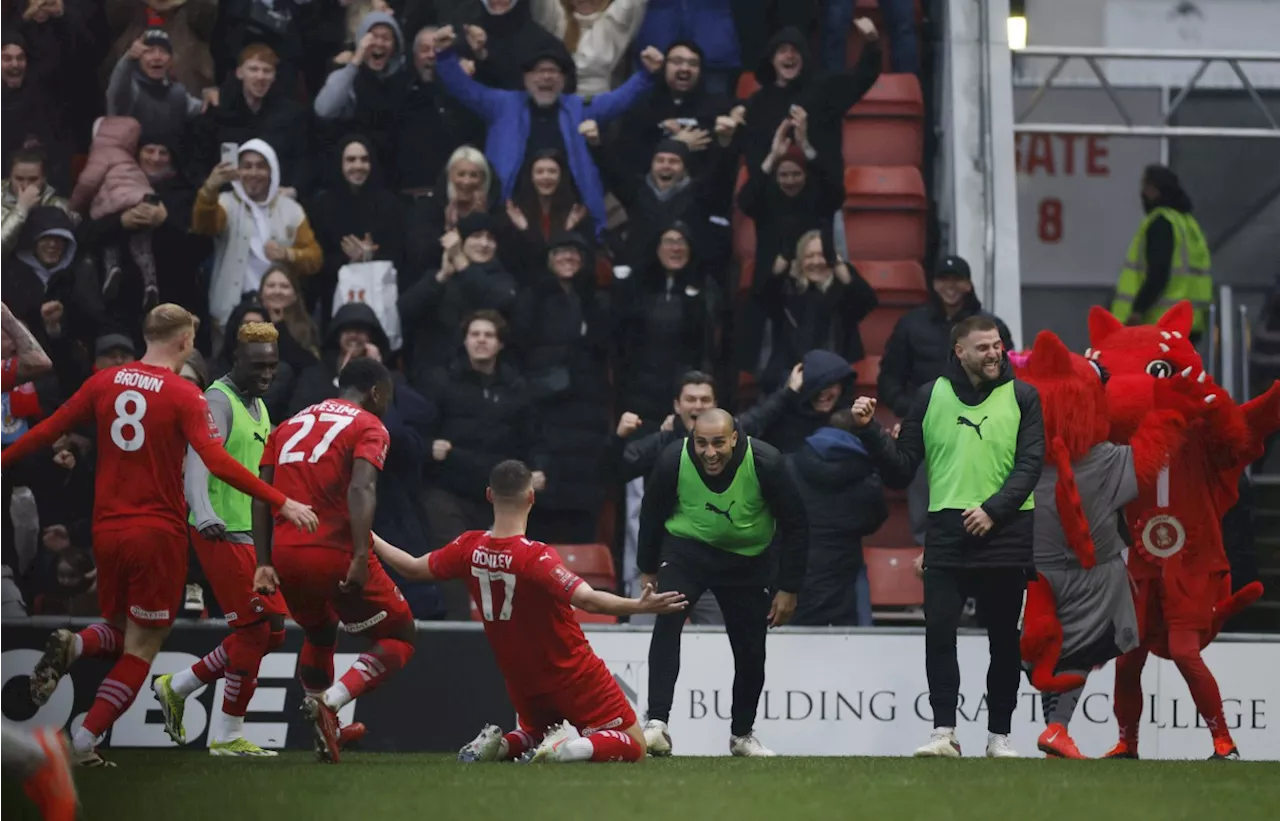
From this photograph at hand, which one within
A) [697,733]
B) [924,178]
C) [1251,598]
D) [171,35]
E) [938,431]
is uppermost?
[171,35]

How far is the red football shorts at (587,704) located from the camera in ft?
30.7

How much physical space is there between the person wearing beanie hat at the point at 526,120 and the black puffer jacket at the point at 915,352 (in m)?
2.30

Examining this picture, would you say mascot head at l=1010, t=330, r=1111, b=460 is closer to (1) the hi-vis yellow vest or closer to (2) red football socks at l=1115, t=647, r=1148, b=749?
(2) red football socks at l=1115, t=647, r=1148, b=749

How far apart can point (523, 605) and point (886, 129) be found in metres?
7.53

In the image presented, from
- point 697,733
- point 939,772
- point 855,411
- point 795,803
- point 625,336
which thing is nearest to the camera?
point 795,803

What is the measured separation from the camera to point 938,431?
10648 mm

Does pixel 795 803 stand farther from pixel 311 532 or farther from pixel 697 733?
pixel 697 733

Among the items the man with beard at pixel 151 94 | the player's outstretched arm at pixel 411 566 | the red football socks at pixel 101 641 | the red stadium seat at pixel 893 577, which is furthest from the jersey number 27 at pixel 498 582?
the man with beard at pixel 151 94

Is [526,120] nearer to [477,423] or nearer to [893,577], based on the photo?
[477,423]

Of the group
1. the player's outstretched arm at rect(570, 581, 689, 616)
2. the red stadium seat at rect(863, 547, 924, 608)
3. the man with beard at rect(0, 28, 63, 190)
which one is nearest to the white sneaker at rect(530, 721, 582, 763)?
the player's outstretched arm at rect(570, 581, 689, 616)

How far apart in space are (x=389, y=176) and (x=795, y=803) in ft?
27.3

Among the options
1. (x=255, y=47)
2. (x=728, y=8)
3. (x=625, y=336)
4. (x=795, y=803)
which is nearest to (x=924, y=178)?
(x=728, y=8)

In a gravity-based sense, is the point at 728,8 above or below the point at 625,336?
above

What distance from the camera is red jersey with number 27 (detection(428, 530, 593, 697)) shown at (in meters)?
9.16
